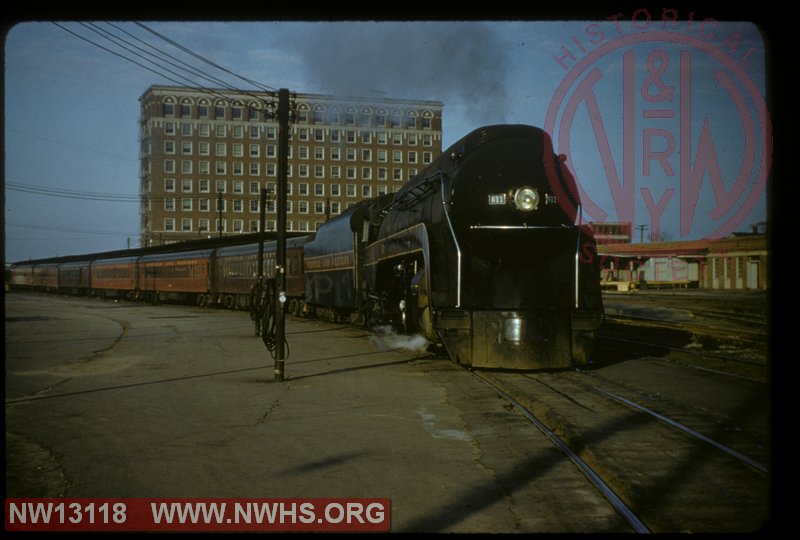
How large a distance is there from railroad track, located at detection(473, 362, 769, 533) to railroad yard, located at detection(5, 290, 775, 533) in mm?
20

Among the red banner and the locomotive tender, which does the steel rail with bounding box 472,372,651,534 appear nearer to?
the red banner

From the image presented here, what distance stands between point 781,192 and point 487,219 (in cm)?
695

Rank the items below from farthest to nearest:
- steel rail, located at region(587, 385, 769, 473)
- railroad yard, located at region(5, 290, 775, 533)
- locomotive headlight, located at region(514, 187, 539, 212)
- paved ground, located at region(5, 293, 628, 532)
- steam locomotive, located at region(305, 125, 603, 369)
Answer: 1. locomotive headlight, located at region(514, 187, 539, 212)
2. steam locomotive, located at region(305, 125, 603, 369)
3. steel rail, located at region(587, 385, 769, 473)
4. paved ground, located at region(5, 293, 628, 532)
5. railroad yard, located at region(5, 290, 775, 533)

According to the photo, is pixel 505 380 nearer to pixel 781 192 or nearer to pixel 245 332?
pixel 781 192

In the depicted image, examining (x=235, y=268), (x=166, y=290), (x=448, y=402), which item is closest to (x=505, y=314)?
(x=448, y=402)

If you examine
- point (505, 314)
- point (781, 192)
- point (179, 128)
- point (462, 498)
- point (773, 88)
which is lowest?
point (462, 498)

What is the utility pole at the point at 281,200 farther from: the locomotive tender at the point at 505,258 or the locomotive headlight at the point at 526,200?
the locomotive headlight at the point at 526,200

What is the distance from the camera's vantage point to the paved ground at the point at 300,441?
4836 millimetres

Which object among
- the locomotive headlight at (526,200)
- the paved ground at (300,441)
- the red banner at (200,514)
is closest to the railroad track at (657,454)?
the paved ground at (300,441)

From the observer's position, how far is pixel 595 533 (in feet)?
13.4

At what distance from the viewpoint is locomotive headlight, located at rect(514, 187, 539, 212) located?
10477 mm

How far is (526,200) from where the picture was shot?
34.4 feet

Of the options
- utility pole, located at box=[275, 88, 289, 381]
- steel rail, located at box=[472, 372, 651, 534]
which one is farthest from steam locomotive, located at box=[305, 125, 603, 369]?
utility pole, located at box=[275, 88, 289, 381]

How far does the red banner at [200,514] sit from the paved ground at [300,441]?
18cm
